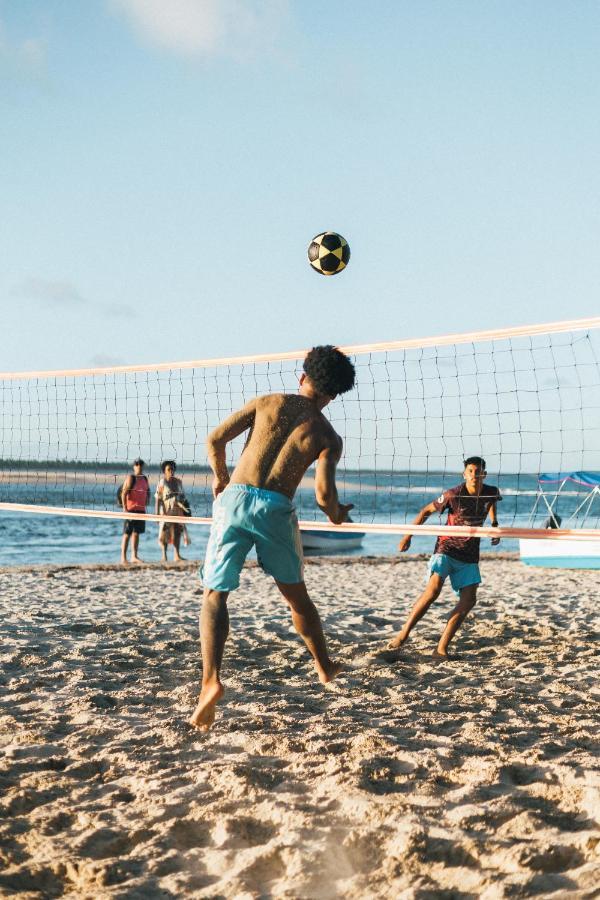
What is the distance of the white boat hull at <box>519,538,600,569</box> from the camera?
12212 millimetres

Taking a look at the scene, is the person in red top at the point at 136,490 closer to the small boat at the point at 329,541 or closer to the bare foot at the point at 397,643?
the bare foot at the point at 397,643

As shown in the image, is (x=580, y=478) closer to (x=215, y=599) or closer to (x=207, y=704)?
(x=215, y=599)

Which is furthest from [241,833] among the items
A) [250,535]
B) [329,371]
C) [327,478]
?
[329,371]

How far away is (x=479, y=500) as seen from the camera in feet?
18.4

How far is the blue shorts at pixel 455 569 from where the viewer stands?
565 cm

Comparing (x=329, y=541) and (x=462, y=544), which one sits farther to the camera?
(x=329, y=541)

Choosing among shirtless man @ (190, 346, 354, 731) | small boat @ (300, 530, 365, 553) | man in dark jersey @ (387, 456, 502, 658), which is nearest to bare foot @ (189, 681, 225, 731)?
shirtless man @ (190, 346, 354, 731)

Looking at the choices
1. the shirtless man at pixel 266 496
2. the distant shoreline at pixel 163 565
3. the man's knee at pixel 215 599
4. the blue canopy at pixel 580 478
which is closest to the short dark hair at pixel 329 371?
the shirtless man at pixel 266 496

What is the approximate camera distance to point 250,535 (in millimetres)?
3678

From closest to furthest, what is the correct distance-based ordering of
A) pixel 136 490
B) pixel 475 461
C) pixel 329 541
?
pixel 475 461 < pixel 136 490 < pixel 329 541

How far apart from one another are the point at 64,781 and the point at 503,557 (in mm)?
11880

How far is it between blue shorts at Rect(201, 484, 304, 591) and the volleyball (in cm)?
366

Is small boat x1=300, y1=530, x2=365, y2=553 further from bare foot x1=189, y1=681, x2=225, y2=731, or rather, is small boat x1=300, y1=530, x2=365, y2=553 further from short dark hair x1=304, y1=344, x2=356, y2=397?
bare foot x1=189, y1=681, x2=225, y2=731

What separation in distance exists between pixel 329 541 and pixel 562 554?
621 centimetres
